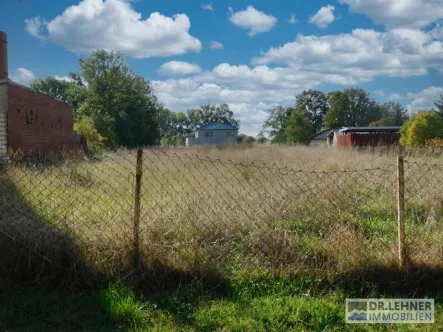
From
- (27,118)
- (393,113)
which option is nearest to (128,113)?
(27,118)

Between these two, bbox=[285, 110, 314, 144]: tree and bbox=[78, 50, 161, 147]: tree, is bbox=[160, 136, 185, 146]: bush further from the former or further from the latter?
bbox=[285, 110, 314, 144]: tree

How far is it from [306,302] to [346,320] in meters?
0.34

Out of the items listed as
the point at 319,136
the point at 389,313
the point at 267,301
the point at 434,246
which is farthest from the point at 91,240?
the point at 319,136

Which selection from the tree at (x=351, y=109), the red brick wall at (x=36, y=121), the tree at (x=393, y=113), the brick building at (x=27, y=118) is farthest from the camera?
the tree at (x=393, y=113)

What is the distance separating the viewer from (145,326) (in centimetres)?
289

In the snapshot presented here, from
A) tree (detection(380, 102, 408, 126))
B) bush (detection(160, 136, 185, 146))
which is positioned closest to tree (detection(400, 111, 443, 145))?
bush (detection(160, 136, 185, 146))

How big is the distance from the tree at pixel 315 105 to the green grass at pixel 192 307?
6662 centimetres

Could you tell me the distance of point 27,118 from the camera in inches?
710

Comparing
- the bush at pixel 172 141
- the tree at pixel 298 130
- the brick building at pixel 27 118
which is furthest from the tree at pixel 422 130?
the bush at pixel 172 141

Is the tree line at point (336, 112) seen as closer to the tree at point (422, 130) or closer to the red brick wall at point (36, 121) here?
the tree at point (422, 130)

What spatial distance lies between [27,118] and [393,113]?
6926 cm

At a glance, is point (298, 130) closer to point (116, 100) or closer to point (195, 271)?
point (116, 100)

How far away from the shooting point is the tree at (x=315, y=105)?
68750 mm

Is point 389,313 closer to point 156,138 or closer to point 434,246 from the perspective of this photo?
point 434,246
